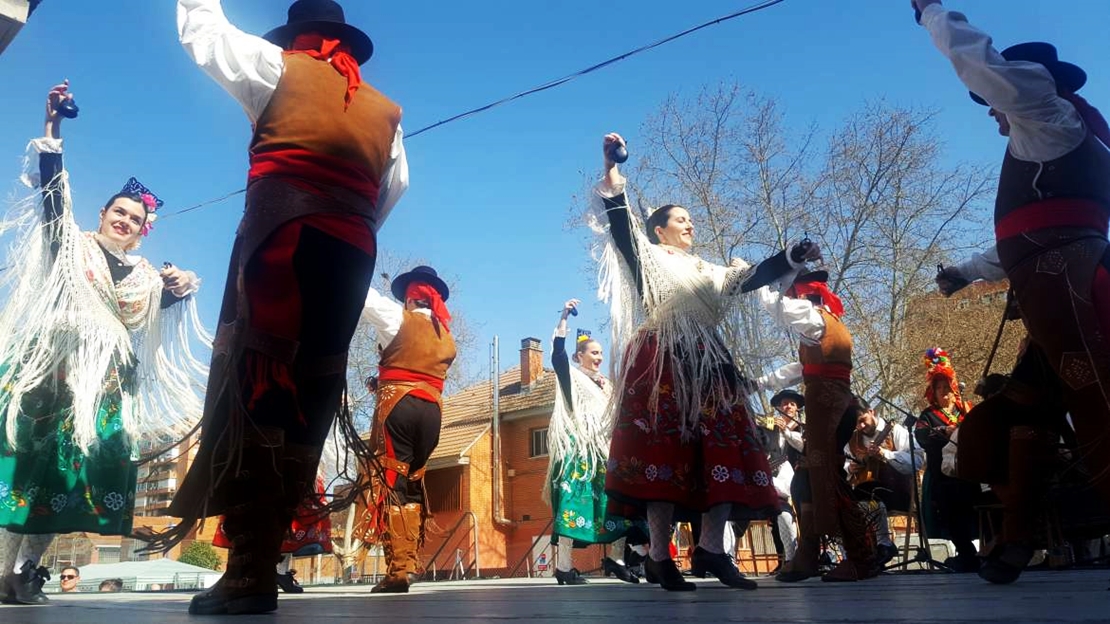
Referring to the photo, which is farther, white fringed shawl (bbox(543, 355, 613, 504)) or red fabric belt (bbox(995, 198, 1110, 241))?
white fringed shawl (bbox(543, 355, 613, 504))

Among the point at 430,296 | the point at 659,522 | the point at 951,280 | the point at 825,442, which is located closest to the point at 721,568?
the point at 659,522

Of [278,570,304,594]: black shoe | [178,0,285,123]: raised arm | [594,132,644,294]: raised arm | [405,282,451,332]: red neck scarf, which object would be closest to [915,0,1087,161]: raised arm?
[594,132,644,294]: raised arm

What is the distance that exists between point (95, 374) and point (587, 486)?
3687 mm

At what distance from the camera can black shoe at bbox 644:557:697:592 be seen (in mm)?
3324

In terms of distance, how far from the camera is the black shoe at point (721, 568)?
3.32 m

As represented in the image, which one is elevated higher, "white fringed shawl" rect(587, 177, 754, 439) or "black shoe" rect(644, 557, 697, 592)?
"white fringed shawl" rect(587, 177, 754, 439)

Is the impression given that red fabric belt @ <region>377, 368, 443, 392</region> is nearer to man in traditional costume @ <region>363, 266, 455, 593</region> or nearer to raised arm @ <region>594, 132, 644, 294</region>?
man in traditional costume @ <region>363, 266, 455, 593</region>

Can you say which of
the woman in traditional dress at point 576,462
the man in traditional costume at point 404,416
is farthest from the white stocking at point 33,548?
the woman in traditional dress at point 576,462

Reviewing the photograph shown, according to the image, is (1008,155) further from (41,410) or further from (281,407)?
(41,410)

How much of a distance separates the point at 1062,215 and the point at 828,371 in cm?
185

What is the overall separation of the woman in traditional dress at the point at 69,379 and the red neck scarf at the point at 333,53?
1.71 m

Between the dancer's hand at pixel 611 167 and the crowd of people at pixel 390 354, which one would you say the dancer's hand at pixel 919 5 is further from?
the dancer's hand at pixel 611 167

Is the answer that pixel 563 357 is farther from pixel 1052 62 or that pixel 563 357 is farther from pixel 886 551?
pixel 1052 62

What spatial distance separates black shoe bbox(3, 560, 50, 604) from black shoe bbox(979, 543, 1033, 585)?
3.62m
